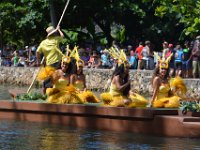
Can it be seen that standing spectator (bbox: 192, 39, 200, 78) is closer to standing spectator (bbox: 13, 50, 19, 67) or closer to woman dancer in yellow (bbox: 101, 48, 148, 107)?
woman dancer in yellow (bbox: 101, 48, 148, 107)

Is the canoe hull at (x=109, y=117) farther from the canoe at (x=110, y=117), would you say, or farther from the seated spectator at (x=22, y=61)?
the seated spectator at (x=22, y=61)

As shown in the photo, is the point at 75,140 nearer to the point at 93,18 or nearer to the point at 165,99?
the point at 165,99

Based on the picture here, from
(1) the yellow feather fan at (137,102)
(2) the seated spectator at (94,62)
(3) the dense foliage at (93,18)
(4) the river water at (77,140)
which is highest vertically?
(3) the dense foliage at (93,18)

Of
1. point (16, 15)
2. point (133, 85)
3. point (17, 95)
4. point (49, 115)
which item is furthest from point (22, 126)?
point (16, 15)

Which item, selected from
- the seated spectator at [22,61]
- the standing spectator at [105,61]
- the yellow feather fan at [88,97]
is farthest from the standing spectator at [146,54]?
the yellow feather fan at [88,97]

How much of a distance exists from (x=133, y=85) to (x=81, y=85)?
7816 mm

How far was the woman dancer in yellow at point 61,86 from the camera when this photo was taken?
1544cm

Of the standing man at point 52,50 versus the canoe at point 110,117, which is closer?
the canoe at point 110,117

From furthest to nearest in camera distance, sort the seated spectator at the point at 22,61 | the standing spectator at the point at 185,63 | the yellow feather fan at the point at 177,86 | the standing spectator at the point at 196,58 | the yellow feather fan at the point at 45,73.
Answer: the seated spectator at the point at 22,61, the standing spectator at the point at 185,63, the standing spectator at the point at 196,58, the yellow feather fan at the point at 45,73, the yellow feather fan at the point at 177,86

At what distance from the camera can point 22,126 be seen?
15.4 metres

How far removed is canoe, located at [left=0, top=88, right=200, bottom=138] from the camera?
44.9ft

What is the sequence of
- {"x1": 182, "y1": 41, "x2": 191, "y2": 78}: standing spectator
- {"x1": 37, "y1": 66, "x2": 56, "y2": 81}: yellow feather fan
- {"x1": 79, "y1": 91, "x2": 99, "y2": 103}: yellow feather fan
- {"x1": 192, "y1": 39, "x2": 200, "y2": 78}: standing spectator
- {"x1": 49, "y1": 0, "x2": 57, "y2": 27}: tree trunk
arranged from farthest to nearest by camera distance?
{"x1": 49, "y1": 0, "x2": 57, "y2": 27}: tree trunk < {"x1": 182, "y1": 41, "x2": 191, "y2": 78}: standing spectator < {"x1": 192, "y1": 39, "x2": 200, "y2": 78}: standing spectator < {"x1": 79, "y1": 91, "x2": 99, "y2": 103}: yellow feather fan < {"x1": 37, "y1": 66, "x2": 56, "y2": 81}: yellow feather fan

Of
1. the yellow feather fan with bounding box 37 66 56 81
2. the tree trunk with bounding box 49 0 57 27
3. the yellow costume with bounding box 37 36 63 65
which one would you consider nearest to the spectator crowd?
the tree trunk with bounding box 49 0 57 27

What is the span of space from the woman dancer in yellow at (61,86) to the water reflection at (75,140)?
1.79 ft
